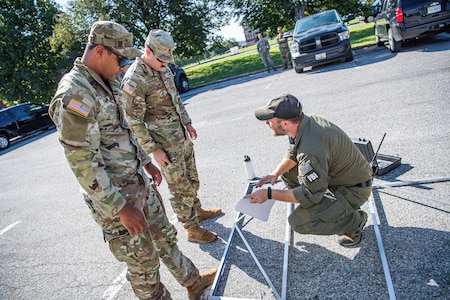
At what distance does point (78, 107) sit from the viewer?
1826 mm

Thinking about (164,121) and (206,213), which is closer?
(164,121)

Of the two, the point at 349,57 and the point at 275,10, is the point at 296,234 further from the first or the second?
the point at 275,10

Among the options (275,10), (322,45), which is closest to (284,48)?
(322,45)

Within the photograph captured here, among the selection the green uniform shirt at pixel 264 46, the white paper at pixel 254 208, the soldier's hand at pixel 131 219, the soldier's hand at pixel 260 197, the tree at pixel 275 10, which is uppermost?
the tree at pixel 275 10

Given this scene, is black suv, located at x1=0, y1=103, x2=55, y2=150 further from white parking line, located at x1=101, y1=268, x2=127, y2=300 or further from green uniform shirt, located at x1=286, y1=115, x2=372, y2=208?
green uniform shirt, located at x1=286, y1=115, x2=372, y2=208

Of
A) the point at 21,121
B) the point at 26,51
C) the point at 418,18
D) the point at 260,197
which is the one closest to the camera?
the point at 260,197

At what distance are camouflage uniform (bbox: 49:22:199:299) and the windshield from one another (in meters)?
10.6

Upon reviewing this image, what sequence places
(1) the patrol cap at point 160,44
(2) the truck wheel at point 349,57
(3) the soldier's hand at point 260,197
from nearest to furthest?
(3) the soldier's hand at point 260,197 < (1) the patrol cap at point 160,44 < (2) the truck wheel at point 349,57

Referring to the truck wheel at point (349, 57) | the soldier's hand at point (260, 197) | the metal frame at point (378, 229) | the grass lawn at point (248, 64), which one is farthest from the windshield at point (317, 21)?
the soldier's hand at point (260, 197)

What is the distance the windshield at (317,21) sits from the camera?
36.8 feet

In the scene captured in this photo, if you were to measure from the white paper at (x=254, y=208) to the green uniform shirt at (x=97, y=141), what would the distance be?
0.87 meters

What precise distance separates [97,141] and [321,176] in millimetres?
1644

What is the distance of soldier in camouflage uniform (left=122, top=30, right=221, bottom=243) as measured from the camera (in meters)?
3.03

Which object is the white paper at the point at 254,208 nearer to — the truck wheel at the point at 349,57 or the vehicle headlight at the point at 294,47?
the vehicle headlight at the point at 294,47
